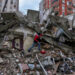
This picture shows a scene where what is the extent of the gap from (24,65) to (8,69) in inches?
26.6

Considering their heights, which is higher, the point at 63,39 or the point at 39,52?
the point at 63,39

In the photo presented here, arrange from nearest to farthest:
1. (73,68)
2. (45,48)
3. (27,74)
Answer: (27,74) → (73,68) → (45,48)

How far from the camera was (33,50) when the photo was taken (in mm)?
5812

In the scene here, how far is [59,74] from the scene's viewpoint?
4.53 m

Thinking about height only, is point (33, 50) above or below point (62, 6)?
below

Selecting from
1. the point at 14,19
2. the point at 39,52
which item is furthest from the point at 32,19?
the point at 39,52

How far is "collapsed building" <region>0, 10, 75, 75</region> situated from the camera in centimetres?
457

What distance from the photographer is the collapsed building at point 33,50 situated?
4.57 metres

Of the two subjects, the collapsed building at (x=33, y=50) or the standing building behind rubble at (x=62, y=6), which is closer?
the collapsed building at (x=33, y=50)

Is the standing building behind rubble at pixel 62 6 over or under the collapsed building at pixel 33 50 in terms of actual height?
over

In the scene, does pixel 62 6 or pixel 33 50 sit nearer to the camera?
pixel 33 50

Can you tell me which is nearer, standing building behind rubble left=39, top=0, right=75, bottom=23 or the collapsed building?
the collapsed building

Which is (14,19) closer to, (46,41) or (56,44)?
(46,41)

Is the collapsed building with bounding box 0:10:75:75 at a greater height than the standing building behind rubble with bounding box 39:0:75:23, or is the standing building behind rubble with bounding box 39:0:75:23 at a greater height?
the standing building behind rubble with bounding box 39:0:75:23
